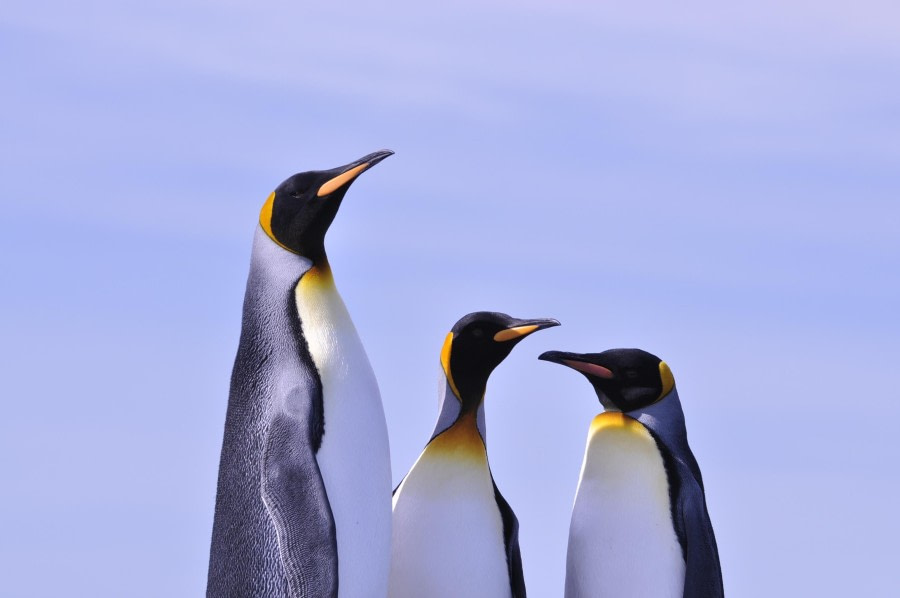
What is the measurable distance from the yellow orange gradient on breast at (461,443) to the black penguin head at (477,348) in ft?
0.39

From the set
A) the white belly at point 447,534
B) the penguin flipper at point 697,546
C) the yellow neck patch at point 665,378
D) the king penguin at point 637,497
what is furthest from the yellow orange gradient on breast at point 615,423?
the white belly at point 447,534

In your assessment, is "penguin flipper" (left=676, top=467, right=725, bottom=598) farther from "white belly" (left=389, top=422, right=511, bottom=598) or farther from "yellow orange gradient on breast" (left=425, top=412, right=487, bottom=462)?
"yellow orange gradient on breast" (left=425, top=412, right=487, bottom=462)

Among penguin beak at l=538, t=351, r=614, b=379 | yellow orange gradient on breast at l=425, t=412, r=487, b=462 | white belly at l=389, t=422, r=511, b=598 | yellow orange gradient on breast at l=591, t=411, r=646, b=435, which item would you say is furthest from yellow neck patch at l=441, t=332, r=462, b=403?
yellow orange gradient on breast at l=591, t=411, r=646, b=435

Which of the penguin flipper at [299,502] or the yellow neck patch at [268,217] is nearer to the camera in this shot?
the penguin flipper at [299,502]

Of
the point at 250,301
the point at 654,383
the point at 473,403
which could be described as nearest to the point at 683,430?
the point at 654,383

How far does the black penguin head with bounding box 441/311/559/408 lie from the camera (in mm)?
7133

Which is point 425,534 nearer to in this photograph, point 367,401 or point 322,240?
point 367,401

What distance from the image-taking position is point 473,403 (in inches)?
281

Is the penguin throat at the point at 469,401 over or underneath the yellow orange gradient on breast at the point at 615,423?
over

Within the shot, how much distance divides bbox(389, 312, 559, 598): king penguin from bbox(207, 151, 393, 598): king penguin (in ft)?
2.28

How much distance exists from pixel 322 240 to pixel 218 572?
153cm

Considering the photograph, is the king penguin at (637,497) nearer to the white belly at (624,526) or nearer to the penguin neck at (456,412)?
the white belly at (624,526)

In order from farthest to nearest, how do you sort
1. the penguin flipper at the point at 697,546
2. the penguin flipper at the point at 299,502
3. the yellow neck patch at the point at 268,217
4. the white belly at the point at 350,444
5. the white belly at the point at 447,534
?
1. the penguin flipper at the point at 697,546
2. the white belly at the point at 447,534
3. the yellow neck patch at the point at 268,217
4. the white belly at the point at 350,444
5. the penguin flipper at the point at 299,502

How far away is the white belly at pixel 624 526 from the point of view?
696 cm
